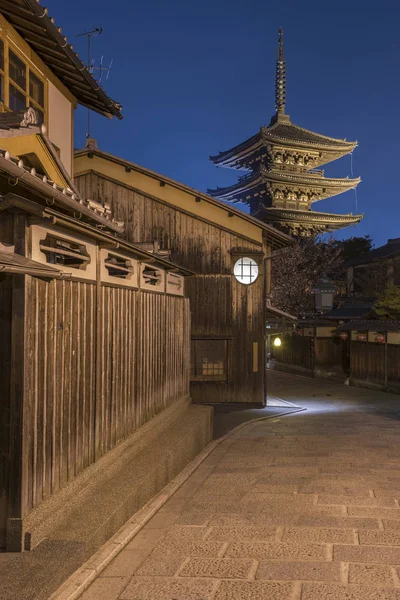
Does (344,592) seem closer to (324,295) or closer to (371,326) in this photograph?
(371,326)

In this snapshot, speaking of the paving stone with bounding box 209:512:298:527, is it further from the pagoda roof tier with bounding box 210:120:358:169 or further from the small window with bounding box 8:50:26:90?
the pagoda roof tier with bounding box 210:120:358:169

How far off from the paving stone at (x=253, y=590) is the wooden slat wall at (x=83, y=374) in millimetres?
1854

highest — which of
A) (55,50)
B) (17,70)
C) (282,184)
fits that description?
(282,184)

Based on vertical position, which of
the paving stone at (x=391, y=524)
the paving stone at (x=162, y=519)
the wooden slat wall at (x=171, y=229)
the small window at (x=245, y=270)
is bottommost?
the paving stone at (x=162, y=519)

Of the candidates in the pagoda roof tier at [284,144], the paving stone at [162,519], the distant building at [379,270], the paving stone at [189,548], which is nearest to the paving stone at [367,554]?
the paving stone at [189,548]

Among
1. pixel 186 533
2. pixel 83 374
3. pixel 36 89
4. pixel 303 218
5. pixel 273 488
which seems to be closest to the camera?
pixel 186 533

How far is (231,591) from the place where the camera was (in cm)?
474

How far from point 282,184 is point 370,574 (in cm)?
3930

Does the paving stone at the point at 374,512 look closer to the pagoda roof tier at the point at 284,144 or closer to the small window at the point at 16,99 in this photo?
the small window at the point at 16,99

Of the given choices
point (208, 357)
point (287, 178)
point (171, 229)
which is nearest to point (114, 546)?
point (208, 357)

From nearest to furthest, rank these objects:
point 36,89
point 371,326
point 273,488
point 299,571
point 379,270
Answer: point 299,571, point 273,488, point 36,89, point 371,326, point 379,270

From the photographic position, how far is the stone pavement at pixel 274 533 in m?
4.84

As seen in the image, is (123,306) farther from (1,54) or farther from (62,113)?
(62,113)

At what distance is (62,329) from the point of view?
5.91m
